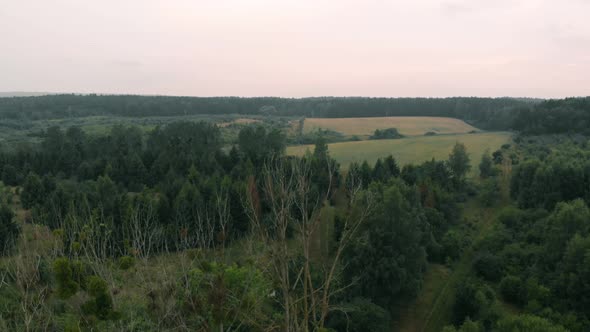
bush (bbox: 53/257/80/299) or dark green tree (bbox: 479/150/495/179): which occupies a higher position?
bush (bbox: 53/257/80/299)

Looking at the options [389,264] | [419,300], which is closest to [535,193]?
[419,300]

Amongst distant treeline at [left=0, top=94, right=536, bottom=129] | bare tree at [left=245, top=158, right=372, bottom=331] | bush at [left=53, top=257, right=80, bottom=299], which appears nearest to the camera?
bare tree at [left=245, top=158, right=372, bottom=331]

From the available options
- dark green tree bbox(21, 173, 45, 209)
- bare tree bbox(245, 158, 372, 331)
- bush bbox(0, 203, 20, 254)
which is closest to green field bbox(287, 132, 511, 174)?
dark green tree bbox(21, 173, 45, 209)

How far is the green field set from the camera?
6925 centimetres

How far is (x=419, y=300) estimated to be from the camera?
31297 millimetres

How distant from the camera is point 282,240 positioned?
710 centimetres

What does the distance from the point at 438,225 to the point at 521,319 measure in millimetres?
19514

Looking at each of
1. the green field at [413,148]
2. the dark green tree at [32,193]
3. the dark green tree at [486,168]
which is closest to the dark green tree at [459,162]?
the dark green tree at [486,168]

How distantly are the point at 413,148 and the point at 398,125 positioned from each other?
30727mm

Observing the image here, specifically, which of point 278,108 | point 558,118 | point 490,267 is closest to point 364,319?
point 490,267

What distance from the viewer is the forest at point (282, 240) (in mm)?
10229

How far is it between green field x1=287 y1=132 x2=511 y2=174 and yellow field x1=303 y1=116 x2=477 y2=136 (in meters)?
12.6

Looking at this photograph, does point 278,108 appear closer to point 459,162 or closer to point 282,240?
point 459,162

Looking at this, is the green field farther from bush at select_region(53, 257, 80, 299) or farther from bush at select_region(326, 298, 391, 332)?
bush at select_region(53, 257, 80, 299)
